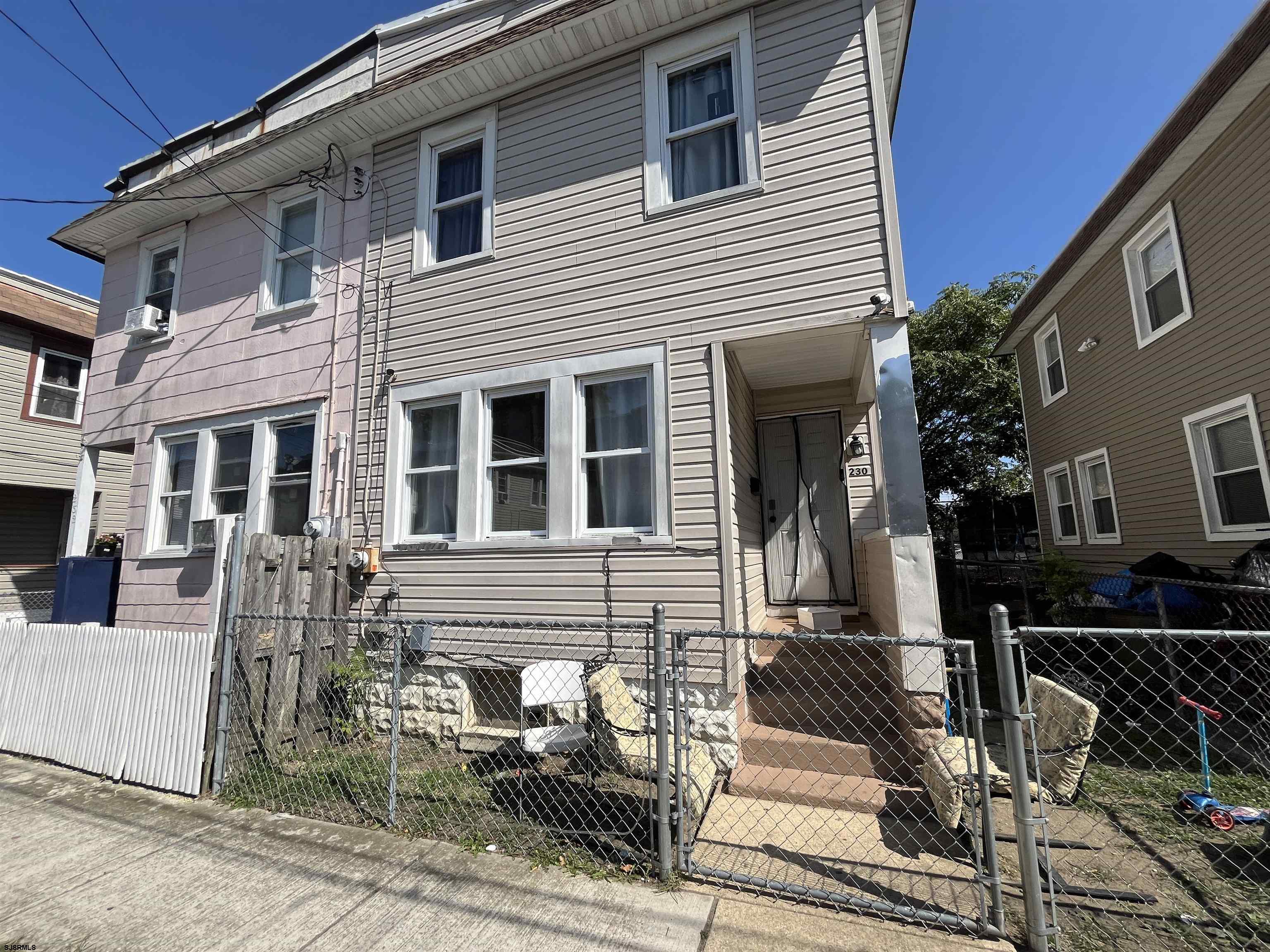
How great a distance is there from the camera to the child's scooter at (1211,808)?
10.7ft

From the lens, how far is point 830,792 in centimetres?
371

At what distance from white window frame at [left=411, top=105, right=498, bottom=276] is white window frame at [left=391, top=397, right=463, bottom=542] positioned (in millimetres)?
1483

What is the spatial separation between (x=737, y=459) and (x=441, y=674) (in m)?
3.53

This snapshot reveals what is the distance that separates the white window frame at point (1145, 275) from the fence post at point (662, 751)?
8904 millimetres

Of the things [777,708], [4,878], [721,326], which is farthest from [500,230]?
[4,878]

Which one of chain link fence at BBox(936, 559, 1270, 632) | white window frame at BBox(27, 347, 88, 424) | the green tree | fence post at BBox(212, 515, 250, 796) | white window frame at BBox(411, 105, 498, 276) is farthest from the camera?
the green tree

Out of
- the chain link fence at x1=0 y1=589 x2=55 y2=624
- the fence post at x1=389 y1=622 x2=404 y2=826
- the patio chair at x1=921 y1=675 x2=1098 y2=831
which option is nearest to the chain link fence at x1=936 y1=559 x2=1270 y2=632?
the patio chair at x1=921 y1=675 x2=1098 y2=831

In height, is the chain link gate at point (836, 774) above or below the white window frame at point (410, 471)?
below

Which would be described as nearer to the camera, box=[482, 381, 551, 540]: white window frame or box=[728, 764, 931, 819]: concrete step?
box=[728, 764, 931, 819]: concrete step

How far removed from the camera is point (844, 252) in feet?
15.3

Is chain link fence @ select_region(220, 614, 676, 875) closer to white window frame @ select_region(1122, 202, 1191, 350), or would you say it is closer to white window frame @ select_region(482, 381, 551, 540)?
white window frame @ select_region(482, 381, 551, 540)

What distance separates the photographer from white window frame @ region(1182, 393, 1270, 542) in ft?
21.2

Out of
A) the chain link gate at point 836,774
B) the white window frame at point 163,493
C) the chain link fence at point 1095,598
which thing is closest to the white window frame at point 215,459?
the white window frame at point 163,493

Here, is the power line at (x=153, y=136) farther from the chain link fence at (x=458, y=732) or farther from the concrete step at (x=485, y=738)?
the concrete step at (x=485, y=738)
